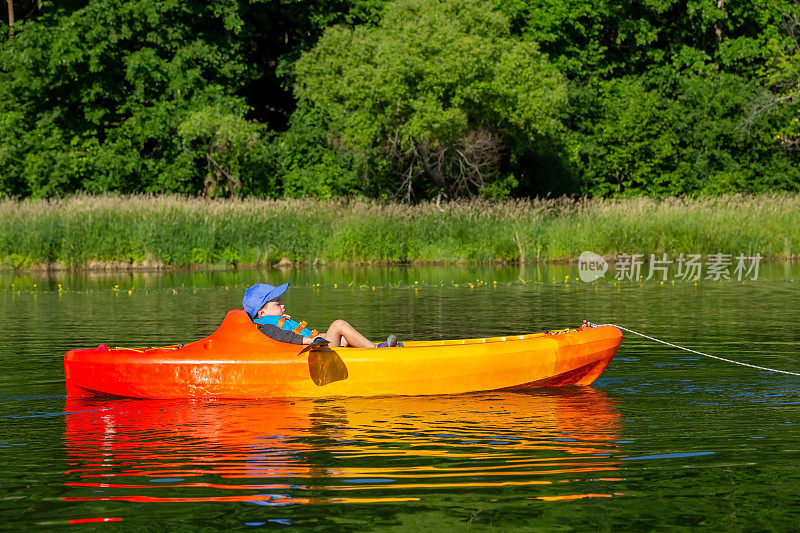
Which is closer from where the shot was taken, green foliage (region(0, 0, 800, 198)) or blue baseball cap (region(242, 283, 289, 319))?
blue baseball cap (region(242, 283, 289, 319))

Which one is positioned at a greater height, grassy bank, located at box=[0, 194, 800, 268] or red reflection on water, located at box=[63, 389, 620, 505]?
grassy bank, located at box=[0, 194, 800, 268]

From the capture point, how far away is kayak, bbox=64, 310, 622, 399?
1038cm

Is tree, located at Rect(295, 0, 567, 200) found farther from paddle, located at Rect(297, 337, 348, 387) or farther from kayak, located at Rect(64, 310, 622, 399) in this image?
paddle, located at Rect(297, 337, 348, 387)

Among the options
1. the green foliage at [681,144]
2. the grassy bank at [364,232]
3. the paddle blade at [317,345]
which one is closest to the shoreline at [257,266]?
the grassy bank at [364,232]

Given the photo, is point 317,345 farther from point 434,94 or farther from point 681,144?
point 681,144

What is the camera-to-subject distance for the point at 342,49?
36.7 meters

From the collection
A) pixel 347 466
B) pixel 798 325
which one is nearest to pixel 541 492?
pixel 347 466


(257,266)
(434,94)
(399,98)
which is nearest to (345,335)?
(257,266)

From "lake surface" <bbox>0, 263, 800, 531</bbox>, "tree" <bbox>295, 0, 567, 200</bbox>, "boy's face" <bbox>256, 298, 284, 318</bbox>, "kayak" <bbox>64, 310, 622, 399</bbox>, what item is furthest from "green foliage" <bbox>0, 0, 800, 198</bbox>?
"kayak" <bbox>64, 310, 622, 399</bbox>

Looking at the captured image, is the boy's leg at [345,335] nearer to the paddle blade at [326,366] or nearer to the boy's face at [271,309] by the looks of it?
the paddle blade at [326,366]

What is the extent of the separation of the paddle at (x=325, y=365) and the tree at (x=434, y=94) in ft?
70.0

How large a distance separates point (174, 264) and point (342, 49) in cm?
1069

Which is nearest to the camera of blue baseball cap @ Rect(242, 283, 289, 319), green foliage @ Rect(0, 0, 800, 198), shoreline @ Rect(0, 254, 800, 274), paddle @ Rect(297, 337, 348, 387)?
paddle @ Rect(297, 337, 348, 387)

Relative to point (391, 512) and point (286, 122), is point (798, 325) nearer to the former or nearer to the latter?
point (391, 512)
